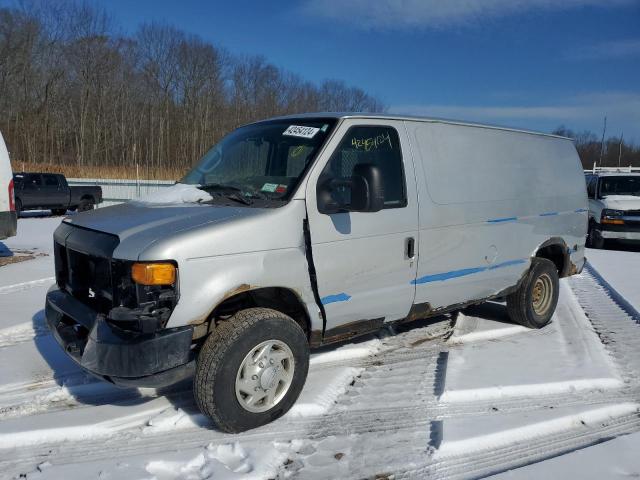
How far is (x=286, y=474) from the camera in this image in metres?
3.06

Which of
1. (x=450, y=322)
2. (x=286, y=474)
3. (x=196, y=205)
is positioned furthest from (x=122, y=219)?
(x=450, y=322)

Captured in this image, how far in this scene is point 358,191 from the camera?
12.1 ft

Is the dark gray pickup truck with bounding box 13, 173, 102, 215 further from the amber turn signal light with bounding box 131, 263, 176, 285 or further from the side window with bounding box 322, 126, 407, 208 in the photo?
the amber turn signal light with bounding box 131, 263, 176, 285

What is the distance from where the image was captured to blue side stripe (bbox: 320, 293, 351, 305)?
3.82 m

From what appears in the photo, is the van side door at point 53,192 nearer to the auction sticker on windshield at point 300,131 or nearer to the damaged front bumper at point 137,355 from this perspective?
the auction sticker on windshield at point 300,131

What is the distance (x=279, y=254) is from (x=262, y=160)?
986 millimetres

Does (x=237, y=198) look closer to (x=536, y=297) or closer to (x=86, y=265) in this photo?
(x=86, y=265)

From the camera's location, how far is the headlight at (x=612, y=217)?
492 inches

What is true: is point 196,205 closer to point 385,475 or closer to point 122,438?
point 122,438

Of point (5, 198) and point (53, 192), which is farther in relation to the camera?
point (53, 192)

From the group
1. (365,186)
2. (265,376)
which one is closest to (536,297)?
(365,186)

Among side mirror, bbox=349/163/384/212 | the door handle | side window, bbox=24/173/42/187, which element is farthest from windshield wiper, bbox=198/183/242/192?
side window, bbox=24/173/42/187

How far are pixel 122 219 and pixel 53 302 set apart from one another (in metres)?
0.91

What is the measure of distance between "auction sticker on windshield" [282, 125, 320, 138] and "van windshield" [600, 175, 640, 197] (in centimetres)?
1221
